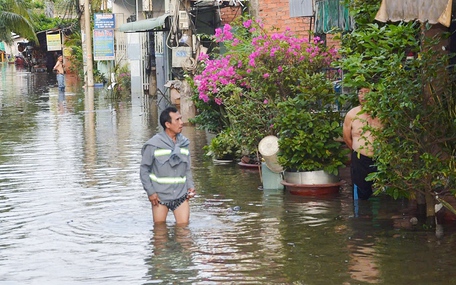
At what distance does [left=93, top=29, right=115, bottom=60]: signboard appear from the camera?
3760cm

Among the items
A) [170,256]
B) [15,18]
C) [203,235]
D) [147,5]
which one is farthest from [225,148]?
[15,18]

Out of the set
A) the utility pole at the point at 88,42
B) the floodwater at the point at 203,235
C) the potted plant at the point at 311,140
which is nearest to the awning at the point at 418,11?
the floodwater at the point at 203,235

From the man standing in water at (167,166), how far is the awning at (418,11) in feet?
7.90

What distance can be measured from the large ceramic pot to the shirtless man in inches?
29.5

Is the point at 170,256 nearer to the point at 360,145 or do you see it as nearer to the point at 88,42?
the point at 360,145

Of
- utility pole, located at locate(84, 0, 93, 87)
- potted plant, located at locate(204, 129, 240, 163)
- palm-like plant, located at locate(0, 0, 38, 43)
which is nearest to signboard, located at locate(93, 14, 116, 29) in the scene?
utility pole, located at locate(84, 0, 93, 87)

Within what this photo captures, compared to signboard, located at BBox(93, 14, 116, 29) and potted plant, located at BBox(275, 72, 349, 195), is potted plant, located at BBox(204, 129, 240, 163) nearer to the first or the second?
potted plant, located at BBox(275, 72, 349, 195)

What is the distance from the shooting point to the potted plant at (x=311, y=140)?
37.7ft

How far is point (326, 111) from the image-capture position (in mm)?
11859

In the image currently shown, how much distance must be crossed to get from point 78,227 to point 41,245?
947 mm

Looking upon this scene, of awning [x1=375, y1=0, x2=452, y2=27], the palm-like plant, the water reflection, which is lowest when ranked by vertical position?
the water reflection

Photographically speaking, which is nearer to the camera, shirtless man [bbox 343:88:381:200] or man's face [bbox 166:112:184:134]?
man's face [bbox 166:112:184:134]

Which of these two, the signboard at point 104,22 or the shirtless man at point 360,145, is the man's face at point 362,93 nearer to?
the shirtless man at point 360,145

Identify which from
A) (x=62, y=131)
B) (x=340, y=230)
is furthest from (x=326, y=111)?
(x=62, y=131)
